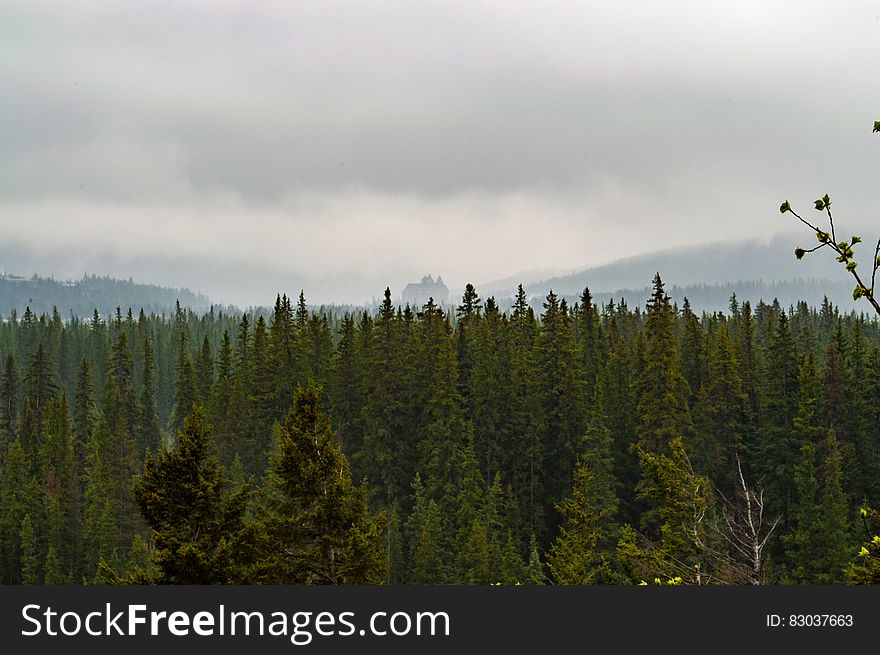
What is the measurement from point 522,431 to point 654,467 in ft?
90.4

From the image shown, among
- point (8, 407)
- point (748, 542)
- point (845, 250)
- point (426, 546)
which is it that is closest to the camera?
point (845, 250)

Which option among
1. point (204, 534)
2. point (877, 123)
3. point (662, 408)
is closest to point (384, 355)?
point (662, 408)

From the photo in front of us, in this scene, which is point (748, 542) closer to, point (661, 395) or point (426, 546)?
point (426, 546)

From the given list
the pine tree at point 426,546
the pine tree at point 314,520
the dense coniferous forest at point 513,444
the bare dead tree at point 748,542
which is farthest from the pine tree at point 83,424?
the bare dead tree at point 748,542

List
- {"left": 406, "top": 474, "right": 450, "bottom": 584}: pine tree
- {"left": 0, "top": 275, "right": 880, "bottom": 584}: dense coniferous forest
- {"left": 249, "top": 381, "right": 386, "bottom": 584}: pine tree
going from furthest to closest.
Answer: {"left": 0, "top": 275, "right": 880, "bottom": 584}: dense coniferous forest, {"left": 406, "top": 474, "right": 450, "bottom": 584}: pine tree, {"left": 249, "top": 381, "right": 386, "bottom": 584}: pine tree

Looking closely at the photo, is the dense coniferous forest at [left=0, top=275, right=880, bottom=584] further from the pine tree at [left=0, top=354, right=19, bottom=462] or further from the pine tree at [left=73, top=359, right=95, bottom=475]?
the pine tree at [left=0, top=354, right=19, bottom=462]

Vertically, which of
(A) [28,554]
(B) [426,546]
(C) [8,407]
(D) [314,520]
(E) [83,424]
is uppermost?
(C) [8,407]

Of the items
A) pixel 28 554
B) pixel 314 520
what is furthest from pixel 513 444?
pixel 314 520

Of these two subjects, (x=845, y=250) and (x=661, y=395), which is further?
(x=661, y=395)

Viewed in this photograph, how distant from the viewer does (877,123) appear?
4.55 m

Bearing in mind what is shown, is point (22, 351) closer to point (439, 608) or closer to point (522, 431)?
point (522, 431)

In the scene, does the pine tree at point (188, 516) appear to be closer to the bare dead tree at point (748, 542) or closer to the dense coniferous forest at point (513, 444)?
the bare dead tree at point (748, 542)

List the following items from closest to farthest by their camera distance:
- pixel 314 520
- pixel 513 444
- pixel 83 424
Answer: pixel 314 520 → pixel 513 444 → pixel 83 424

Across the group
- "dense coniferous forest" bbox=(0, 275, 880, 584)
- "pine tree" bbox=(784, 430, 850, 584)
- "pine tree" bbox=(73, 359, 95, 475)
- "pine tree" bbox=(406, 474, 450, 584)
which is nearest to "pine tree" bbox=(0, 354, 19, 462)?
"pine tree" bbox=(73, 359, 95, 475)
